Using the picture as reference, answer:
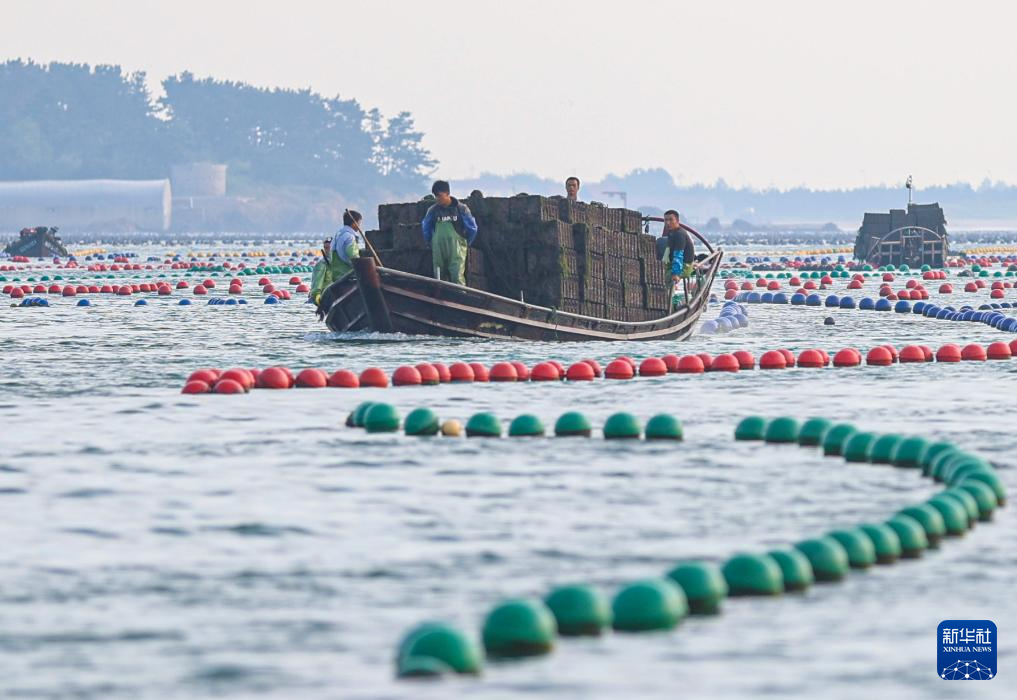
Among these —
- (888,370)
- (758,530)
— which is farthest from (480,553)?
(888,370)

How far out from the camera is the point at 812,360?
2353 cm

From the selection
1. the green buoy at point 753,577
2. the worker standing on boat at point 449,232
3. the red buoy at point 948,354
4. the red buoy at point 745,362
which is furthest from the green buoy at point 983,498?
the worker standing on boat at point 449,232

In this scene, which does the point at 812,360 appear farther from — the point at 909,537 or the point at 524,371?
the point at 909,537

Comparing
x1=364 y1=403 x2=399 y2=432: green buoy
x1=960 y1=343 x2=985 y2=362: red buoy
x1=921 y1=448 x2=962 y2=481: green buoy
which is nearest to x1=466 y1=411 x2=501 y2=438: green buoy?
x1=364 y1=403 x2=399 y2=432: green buoy

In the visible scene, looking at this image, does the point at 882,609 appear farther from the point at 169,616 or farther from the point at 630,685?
the point at 169,616

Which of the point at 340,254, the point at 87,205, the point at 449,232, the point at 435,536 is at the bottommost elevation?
the point at 435,536

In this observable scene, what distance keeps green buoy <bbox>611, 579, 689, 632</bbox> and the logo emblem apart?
132 cm

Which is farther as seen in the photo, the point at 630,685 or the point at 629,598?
the point at 629,598

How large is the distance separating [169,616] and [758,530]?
13.2ft

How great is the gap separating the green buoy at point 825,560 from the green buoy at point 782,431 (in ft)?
18.1

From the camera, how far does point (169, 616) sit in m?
9.41

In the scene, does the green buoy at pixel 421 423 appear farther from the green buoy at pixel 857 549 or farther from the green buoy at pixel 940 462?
the green buoy at pixel 857 549

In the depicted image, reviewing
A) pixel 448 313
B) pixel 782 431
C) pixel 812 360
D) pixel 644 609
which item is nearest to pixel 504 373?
pixel 812 360

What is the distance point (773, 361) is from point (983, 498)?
11191 mm
